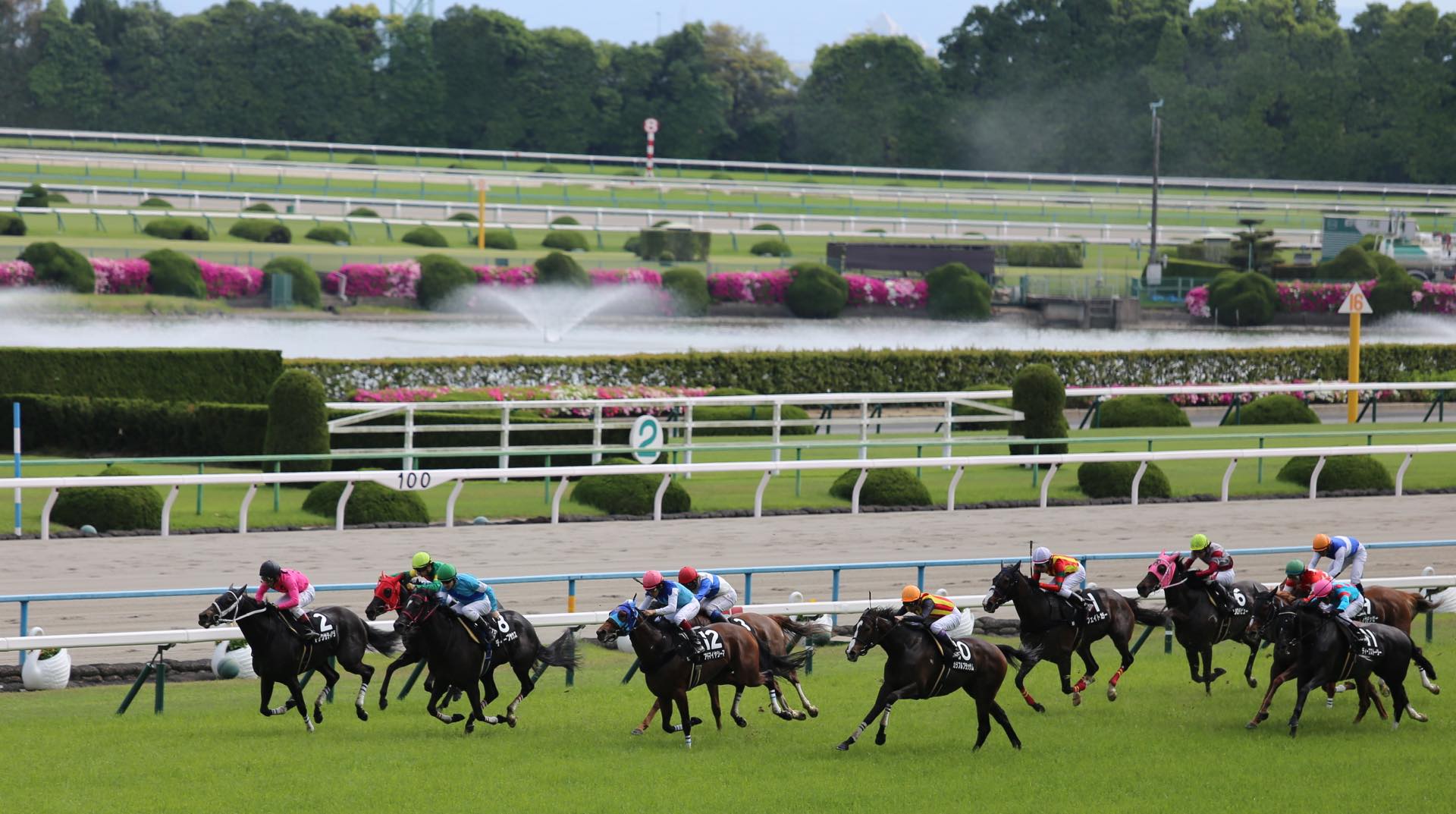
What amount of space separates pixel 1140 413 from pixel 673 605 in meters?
13.0

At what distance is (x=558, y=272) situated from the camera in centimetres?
3216

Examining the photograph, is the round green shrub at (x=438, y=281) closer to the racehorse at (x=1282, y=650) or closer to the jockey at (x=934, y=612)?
the racehorse at (x=1282, y=650)

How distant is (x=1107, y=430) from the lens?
1897cm

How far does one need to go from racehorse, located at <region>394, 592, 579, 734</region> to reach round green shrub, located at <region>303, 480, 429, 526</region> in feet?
15.8

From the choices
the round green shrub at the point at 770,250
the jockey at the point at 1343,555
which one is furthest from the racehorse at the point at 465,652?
the round green shrub at the point at 770,250

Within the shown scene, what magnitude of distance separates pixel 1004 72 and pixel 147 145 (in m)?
28.5

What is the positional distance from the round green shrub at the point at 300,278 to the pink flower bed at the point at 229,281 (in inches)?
11.1

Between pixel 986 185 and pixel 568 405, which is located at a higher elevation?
pixel 986 185

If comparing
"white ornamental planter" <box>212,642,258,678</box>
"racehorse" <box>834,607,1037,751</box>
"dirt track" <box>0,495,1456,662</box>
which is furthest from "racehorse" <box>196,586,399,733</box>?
"racehorse" <box>834,607,1037,751</box>

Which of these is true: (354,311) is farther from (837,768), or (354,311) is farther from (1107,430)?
(837,768)

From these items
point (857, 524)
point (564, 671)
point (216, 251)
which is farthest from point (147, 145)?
point (564, 671)

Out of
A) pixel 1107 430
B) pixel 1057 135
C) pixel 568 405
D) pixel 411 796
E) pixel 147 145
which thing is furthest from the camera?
pixel 1057 135

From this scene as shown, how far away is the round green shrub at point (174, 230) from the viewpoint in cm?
3339

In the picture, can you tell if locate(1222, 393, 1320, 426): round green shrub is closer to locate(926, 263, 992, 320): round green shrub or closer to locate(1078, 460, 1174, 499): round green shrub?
locate(1078, 460, 1174, 499): round green shrub
